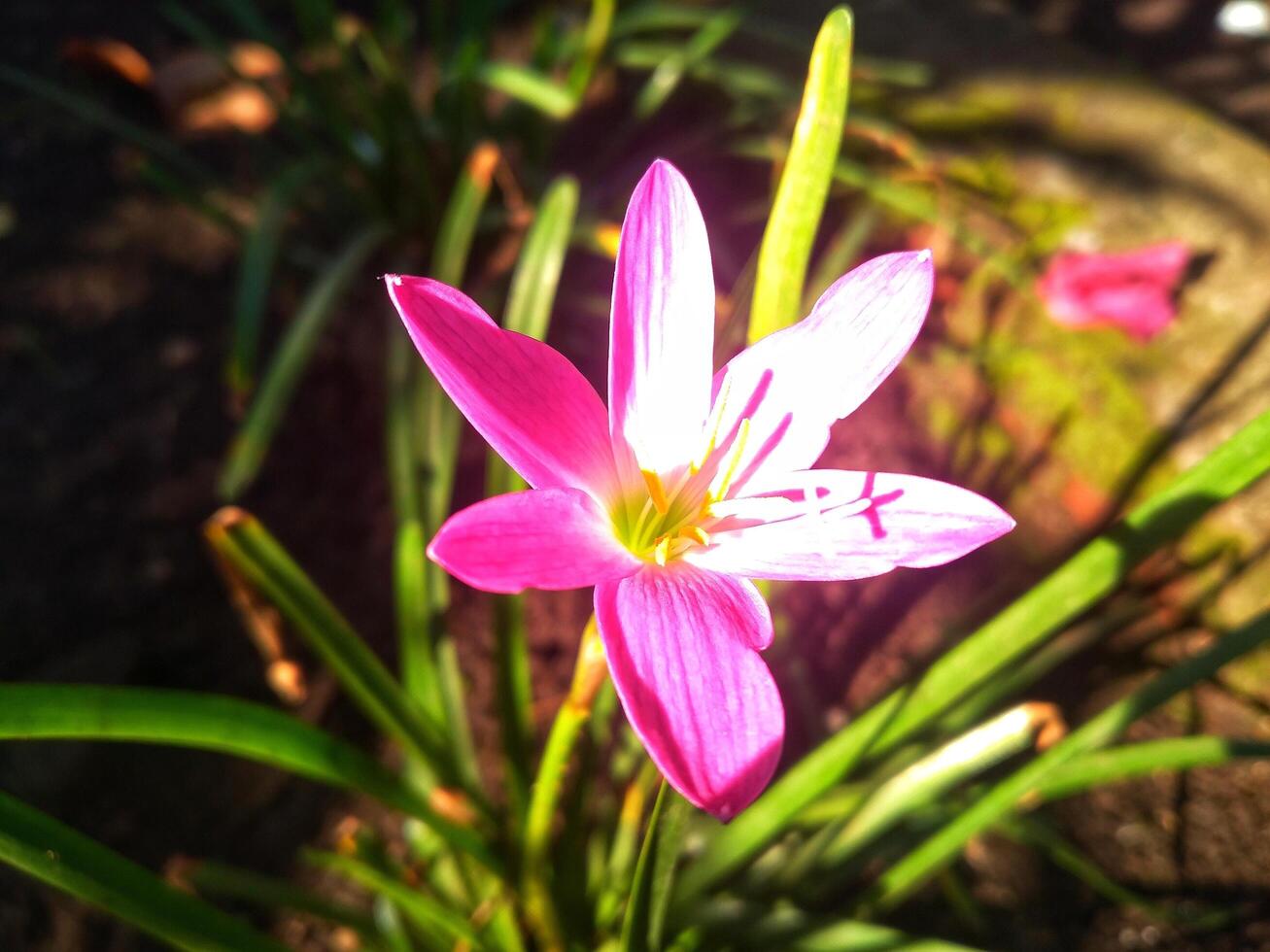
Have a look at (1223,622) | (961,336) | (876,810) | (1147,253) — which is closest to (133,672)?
(876,810)

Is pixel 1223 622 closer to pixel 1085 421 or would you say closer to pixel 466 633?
pixel 1085 421

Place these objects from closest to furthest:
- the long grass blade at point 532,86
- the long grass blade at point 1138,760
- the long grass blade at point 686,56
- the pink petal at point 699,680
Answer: the pink petal at point 699,680
the long grass blade at point 1138,760
the long grass blade at point 532,86
the long grass blade at point 686,56

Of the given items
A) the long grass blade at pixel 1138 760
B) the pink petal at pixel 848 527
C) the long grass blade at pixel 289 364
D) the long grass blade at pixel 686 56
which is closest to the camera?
the pink petal at pixel 848 527

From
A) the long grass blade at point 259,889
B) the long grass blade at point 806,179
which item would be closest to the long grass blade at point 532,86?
the long grass blade at point 806,179

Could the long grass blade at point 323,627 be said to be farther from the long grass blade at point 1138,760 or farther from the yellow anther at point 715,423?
the long grass blade at point 1138,760

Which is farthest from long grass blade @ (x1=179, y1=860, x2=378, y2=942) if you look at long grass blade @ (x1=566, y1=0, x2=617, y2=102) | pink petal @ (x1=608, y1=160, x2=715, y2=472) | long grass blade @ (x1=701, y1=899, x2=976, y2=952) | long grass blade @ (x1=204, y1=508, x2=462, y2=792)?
long grass blade @ (x1=566, y1=0, x2=617, y2=102)
